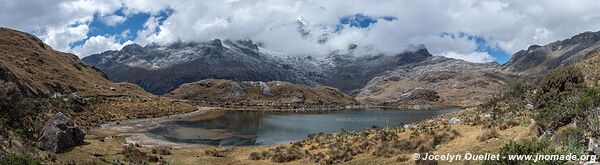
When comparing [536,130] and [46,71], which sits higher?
[46,71]

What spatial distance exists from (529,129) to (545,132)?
3.20 metres

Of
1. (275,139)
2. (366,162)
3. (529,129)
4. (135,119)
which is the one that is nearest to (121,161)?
(366,162)

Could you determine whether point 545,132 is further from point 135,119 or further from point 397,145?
point 135,119

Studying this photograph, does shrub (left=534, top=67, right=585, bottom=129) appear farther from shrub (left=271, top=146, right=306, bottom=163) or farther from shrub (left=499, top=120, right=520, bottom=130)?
shrub (left=271, top=146, right=306, bottom=163)

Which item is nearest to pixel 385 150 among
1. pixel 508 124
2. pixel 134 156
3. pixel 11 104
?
pixel 508 124

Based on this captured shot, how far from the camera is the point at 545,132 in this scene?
26.0 metres

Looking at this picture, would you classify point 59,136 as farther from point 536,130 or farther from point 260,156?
point 536,130

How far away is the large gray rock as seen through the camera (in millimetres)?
41562

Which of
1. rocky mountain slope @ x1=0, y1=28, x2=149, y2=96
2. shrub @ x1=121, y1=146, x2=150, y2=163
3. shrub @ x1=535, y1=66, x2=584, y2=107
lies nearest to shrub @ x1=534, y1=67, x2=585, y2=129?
shrub @ x1=535, y1=66, x2=584, y2=107

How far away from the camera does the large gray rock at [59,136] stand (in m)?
41.6

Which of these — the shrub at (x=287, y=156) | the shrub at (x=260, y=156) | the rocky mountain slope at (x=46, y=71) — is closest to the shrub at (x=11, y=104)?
the shrub at (x=260, y=156)

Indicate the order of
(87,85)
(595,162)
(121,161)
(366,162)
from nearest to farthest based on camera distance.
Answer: (595,162) < (366,162) < (121,161) < (87,85)

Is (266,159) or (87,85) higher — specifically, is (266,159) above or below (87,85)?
below

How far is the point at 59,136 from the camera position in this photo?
4241 centimetres
